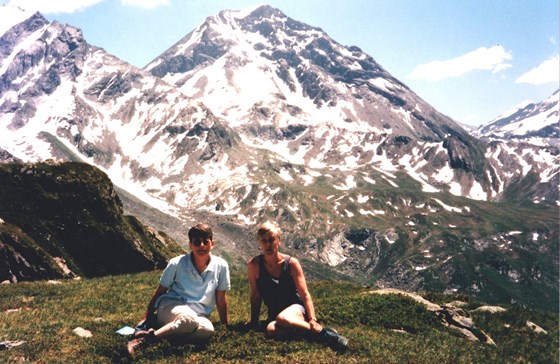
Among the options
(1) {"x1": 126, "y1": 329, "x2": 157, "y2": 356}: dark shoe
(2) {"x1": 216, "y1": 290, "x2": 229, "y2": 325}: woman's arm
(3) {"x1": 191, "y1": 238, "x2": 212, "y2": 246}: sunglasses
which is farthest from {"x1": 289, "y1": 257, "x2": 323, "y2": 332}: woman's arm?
(1) {"x1": 126, "y1": 329, "x2": 157, "y2": 356}: dark shoe

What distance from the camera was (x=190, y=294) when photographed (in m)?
15.5

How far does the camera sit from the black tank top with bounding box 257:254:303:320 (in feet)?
52.5

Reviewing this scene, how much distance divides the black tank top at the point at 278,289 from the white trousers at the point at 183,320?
2350 mm

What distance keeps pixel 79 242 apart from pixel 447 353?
39.3 metres

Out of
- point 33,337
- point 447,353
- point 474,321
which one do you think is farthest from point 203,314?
point 474,321

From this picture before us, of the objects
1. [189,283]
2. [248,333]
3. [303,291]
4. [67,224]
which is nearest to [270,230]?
[303,291]

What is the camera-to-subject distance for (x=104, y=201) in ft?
165

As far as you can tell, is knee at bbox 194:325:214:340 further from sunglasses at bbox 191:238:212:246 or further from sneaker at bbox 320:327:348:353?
sneaker at bbox 320:327:348:353

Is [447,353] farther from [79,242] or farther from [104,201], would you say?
[104,201]

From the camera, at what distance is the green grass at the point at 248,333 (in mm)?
14273

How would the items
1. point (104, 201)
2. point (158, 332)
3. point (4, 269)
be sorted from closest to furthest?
point (158, 332), point (4, 269), point (104, 201)

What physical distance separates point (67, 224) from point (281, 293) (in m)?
36.8

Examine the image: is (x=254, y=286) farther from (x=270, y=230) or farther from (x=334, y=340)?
(x=334, y=340)

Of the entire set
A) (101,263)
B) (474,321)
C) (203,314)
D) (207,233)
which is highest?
(207,233)
